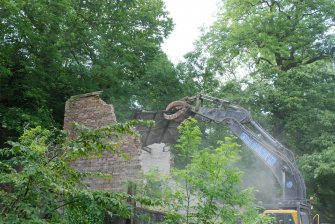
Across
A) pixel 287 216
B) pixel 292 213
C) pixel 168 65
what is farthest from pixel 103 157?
pixel 168 65

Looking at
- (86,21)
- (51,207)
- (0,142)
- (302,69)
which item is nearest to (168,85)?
(86,21)

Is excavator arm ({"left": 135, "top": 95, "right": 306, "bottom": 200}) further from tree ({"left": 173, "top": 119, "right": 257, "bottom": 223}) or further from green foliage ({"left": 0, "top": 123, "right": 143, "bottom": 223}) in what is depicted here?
green foliage ({"left": 0, "top": 123, "right": 143, "bottom": 223})

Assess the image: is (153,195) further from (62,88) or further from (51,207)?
(62,88)

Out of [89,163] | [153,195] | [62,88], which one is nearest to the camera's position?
[153,195]

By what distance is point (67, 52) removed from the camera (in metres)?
16.9

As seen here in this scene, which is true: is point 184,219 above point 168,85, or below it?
below

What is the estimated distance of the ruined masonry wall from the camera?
1092 cm

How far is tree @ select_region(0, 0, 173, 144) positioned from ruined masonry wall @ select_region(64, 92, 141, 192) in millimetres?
1368

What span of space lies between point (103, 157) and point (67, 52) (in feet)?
23.1

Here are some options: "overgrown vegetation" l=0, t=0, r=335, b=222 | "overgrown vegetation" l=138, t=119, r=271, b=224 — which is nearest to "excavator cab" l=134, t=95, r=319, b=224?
"overgrown vegetation" l=0, t=0, r=335, b=222

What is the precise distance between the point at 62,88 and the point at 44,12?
3044 millimetres

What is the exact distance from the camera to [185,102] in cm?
1418

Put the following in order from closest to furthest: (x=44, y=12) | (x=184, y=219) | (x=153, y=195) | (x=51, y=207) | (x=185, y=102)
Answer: (x=51, y=207), (x=184, y=219), (x=153, y=195), (x=185, y=102), (x=44, y=12)

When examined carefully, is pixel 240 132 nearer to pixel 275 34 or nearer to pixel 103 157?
pixel 103 157
